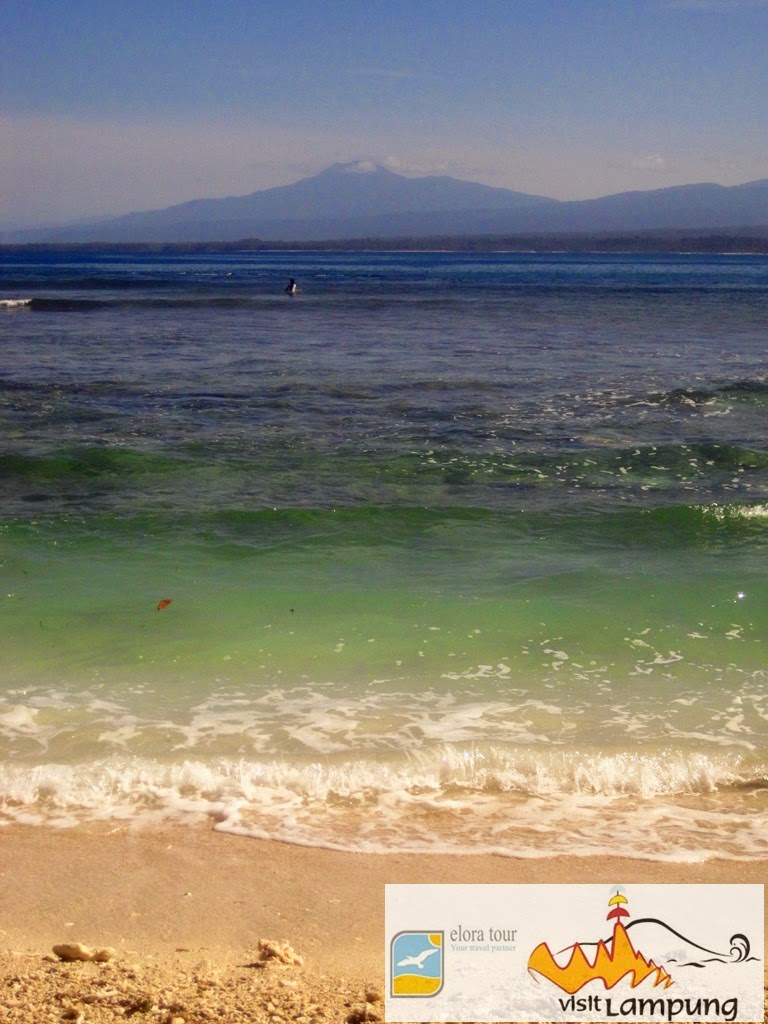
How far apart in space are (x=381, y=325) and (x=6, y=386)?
611 inches

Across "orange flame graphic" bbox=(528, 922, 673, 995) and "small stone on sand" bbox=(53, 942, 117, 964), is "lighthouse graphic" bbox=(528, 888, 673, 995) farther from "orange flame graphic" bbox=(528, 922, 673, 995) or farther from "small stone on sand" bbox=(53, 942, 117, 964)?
"small stone on sand" bbox=(53, 942, 117, 964)

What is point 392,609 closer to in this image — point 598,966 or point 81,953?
point 598,966

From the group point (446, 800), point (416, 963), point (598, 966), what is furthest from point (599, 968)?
point (446, 800)

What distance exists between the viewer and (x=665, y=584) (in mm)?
8844

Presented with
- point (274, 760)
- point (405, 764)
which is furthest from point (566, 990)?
point (274, 760)

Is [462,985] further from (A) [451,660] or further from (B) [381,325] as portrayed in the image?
(B) [381,325]

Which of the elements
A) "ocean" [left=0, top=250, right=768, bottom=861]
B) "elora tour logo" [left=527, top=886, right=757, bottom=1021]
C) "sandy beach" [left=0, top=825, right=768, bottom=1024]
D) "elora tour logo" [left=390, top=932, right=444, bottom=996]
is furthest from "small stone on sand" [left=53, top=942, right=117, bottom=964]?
"elora tour logo" [left=527, top=886, right=757, bottom=1021]

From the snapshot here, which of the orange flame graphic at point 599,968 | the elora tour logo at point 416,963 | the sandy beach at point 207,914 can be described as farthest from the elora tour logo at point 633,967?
the sandy beach at point 207,914

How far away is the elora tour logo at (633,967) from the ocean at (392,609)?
2.41 ft

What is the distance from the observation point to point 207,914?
439 centimetres

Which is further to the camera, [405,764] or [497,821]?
[405,764]

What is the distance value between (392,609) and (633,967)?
448cm

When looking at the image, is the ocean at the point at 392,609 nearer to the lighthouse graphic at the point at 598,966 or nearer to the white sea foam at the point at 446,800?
the white sea foam at the point at 446,800

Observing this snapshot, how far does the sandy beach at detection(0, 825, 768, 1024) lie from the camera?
11.8ft
